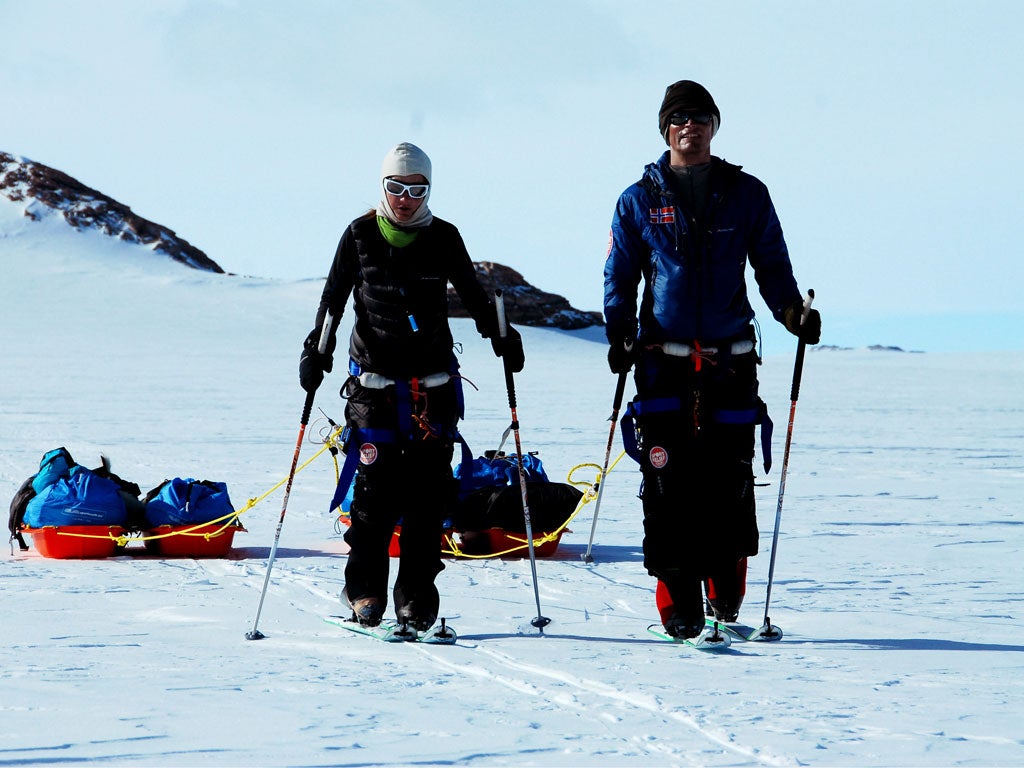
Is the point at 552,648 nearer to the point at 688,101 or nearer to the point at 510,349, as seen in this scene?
the point at 510,349

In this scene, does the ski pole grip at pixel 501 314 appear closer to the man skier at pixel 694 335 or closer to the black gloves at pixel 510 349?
the black gloves at pixel 510 349

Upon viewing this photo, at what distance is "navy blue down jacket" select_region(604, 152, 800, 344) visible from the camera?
15.5ft

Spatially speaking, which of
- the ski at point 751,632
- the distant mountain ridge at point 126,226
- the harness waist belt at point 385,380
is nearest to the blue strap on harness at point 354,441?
the harness waist belt at point 385,380

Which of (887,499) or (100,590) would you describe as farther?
(887,499)

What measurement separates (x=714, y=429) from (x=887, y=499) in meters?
5.14

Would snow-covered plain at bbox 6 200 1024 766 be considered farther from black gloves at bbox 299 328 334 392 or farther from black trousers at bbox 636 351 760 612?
black gloves at bbox 299 328 334 392

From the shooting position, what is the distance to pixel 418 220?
4.88 metres

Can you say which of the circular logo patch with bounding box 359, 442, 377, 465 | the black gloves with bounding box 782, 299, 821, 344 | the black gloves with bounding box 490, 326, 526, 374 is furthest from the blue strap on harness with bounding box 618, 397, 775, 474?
the circular logo patch with bounding box 359, 442, 377, 465

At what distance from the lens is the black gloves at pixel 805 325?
185 inches

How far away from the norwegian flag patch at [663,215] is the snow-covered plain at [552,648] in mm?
1542

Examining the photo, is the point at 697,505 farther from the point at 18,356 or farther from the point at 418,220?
the point at 18,356

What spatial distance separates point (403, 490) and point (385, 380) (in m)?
0.43

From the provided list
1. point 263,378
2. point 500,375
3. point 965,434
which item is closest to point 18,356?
point 263,378

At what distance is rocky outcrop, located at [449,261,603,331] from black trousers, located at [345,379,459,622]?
125 ft
